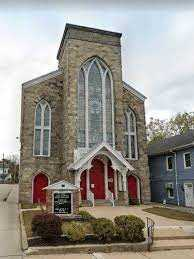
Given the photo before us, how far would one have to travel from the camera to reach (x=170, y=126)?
50.6 metres

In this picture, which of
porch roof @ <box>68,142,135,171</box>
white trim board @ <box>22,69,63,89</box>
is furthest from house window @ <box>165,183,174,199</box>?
white trim board @ <box>22,69,63,89</box>

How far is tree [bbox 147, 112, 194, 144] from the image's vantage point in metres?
48.1

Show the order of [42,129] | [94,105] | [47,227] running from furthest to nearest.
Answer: [94,105] → [42,129] → [47,227]

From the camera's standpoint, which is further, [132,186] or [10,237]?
[132,186]

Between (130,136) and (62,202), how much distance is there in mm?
15537

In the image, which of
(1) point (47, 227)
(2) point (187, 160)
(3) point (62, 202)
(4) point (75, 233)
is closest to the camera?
(1) point (47, 227)

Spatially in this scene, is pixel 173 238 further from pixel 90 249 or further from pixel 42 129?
pixel 42 129

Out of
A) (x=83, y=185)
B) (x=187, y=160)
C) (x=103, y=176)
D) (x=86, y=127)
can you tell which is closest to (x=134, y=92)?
(x=86, y=127)

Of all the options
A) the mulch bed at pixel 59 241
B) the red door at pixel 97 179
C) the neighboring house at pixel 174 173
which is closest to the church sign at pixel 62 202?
the mulch bed at pixel 59 241

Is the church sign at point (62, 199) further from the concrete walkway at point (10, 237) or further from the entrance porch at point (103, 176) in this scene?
the entrance porch at point (103, 176)

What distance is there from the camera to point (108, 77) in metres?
29.4

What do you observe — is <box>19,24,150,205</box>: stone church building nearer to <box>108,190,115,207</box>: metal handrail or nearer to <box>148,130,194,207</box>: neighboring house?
<box>108,190,115,207</box>: metal handrail

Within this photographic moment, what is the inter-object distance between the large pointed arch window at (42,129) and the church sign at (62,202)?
11922 mm

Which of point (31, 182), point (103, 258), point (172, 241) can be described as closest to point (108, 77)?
point (31, 182)
